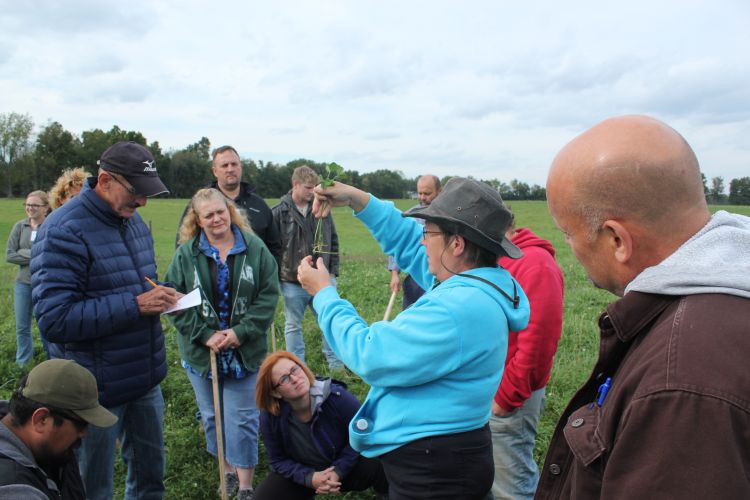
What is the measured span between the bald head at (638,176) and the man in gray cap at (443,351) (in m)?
0.96

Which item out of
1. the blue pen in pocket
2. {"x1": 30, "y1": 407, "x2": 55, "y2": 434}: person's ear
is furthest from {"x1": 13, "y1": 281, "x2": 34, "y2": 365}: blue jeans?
the blue pen in pocket

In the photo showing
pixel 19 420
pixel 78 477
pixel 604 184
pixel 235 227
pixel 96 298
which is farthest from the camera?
pixel 235 227

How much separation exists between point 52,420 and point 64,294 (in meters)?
0.74

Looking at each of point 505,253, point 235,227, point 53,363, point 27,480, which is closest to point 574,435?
point 505,253

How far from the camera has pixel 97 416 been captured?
285 centimetres

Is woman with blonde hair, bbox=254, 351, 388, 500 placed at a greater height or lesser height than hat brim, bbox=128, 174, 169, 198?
lesser

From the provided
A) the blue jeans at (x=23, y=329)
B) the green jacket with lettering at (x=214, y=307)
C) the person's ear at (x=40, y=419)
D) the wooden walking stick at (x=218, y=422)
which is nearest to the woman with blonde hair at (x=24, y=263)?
the blue jeans at (x=23, y=329)

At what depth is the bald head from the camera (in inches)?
48.2

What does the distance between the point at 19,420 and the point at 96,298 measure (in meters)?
0.81

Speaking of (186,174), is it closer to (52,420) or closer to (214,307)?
(214,307)

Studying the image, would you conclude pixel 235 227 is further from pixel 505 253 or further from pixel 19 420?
pixel 505 253

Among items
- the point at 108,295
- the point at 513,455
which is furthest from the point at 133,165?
the point at 513,455

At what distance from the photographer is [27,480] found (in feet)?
7.42

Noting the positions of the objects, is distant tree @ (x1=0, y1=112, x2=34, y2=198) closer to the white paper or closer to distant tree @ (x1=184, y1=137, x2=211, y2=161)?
distant tree @ (x1=184, y1=137, x2=211, y2=161)
